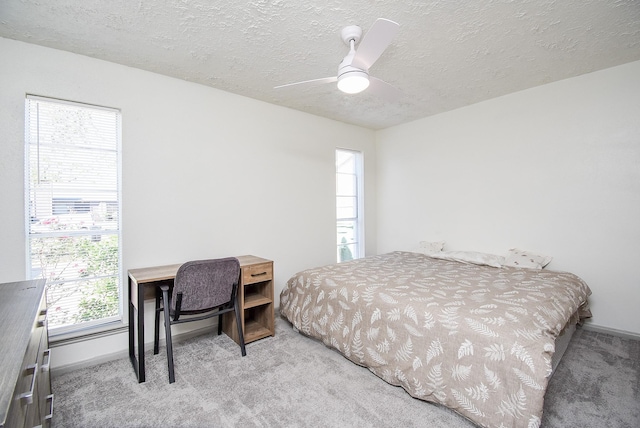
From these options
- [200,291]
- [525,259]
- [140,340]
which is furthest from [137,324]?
[525,259]

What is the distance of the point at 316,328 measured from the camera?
2529 millimetres

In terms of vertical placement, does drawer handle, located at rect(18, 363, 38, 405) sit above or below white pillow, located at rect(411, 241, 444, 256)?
below

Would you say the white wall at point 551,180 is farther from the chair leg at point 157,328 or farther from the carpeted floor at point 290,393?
the chair leg at point 157,328

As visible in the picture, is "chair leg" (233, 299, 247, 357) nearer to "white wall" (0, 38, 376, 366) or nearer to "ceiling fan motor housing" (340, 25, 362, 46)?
"white wall" (0, 38, 376, 366)

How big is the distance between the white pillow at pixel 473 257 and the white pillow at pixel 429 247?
0.19m

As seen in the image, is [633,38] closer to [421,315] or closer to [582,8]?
[582,8]

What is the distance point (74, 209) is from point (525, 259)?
4219 millimetres

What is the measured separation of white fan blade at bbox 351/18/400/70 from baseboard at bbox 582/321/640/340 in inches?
126

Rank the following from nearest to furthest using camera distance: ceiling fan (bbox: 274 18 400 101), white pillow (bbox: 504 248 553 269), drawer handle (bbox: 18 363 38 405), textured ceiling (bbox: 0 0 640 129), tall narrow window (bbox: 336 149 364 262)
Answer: drawer handle (bbox: 18 363 38 405) < ceiling fan (bbox: 274 18 400 101) < textured ceiling (bbox: 0 0 640 129) < white pillow (bbox: 504 248 553 269) < tall narrow window (bbox: 336 149 364 262)

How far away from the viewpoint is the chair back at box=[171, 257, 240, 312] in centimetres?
209

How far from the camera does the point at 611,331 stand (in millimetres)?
2633

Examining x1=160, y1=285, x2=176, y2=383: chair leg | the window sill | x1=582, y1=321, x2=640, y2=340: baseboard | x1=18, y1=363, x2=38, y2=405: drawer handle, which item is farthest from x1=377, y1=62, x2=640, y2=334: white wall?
x1=18, y1=363, x2=38, y2=405: drawer handle

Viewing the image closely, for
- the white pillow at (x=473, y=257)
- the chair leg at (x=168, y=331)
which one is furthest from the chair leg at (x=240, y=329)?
the white pillow at (x=473, y=257)

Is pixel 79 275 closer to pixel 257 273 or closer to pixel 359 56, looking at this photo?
pixel 257 273
